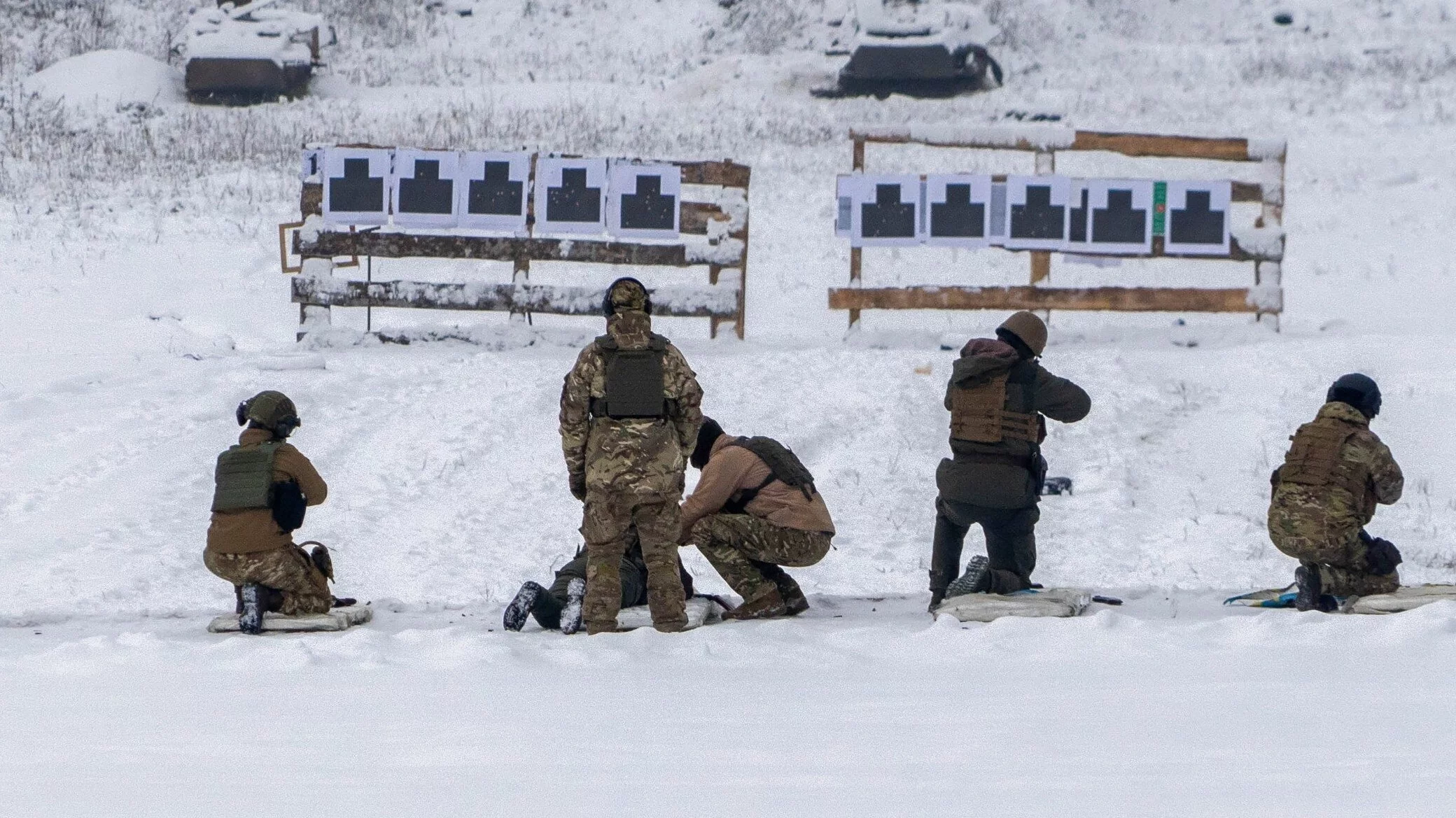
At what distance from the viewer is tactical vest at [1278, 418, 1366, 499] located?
24.2 feet

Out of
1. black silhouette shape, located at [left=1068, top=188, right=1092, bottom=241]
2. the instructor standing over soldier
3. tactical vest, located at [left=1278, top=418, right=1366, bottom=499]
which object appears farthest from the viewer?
black silhouette shape, located at [left=1068, top=188, right=1092, bottom=241]

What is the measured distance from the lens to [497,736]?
544 cm

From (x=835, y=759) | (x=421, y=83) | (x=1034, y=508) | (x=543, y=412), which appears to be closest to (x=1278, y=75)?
(x=421, y=83)

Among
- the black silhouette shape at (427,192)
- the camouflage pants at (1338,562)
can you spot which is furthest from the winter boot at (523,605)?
the black silhouette shape at (427,192)

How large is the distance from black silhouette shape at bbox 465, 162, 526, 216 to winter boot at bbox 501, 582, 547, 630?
800 cm

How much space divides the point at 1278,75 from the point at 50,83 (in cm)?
1956

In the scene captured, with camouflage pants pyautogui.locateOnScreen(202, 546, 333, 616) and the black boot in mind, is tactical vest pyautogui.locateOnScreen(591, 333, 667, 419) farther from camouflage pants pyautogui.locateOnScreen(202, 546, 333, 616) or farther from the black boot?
the black boot

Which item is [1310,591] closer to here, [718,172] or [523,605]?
[523,605]

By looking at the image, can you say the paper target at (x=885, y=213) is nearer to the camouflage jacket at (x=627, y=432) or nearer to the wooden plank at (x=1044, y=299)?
the wooden plank at (x=1044, y=299)

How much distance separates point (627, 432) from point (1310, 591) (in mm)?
3000

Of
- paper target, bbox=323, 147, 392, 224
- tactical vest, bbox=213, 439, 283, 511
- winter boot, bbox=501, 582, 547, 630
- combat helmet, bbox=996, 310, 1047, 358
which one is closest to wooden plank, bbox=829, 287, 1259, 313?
paper target, bbox=323, 147, 392, 224

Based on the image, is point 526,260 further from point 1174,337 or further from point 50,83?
point 50,83

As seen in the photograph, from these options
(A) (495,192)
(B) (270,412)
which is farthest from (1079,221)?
(B) (270,412)

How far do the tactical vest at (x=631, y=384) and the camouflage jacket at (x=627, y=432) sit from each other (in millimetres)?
24
